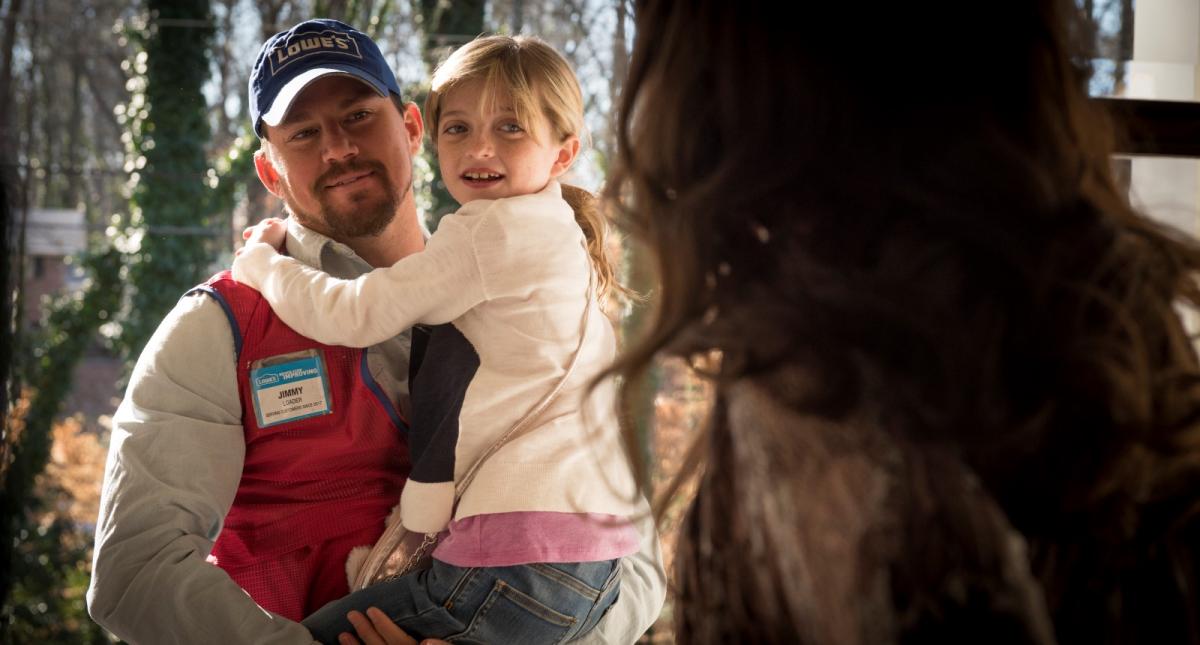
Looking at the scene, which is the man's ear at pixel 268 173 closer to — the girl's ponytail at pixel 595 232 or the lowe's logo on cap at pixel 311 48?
the lowe's logo on cap at pixel 311 48

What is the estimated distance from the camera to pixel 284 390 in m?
1.87

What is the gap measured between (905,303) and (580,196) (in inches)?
47.3

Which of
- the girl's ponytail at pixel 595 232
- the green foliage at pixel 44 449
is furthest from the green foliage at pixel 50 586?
the girl's ponytail at pixel 595 232

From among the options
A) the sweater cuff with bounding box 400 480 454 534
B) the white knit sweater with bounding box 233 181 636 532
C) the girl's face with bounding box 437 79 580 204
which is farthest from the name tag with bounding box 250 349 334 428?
the girl's face with bounding box 437 79 580 204

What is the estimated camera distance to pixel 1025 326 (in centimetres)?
86

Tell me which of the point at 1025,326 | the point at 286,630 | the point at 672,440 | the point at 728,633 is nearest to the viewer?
the point at 1025,326

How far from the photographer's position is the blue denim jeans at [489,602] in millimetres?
1681

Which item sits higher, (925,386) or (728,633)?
(925,386)

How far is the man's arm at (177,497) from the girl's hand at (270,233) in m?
0.18

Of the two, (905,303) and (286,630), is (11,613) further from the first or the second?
(905,303)

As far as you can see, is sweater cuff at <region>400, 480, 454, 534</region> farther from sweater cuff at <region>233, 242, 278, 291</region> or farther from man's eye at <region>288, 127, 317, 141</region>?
man's eye at <region>288, 127, 317, 141</region>

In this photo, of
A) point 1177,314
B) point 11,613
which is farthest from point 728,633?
point 11,613

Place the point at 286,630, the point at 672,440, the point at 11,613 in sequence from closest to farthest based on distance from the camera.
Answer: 1. the point at 286,630
2. the point at 672,440
3. the point at 11,613

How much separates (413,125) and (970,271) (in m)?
1.66
